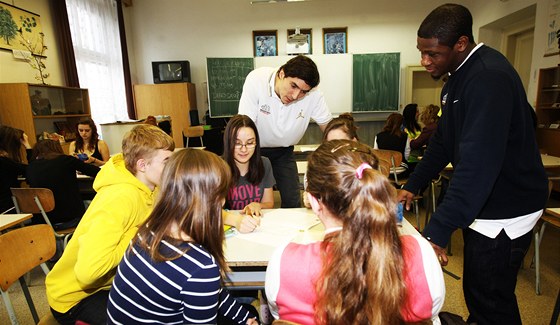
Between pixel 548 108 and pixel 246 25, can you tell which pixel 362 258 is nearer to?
pixel 548 108

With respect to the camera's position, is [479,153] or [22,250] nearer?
[479,153]

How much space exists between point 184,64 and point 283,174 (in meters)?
5.32

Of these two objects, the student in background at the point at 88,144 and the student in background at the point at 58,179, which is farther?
the student in background at the point at 88,144

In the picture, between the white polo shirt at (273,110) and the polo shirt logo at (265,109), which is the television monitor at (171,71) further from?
the polo shirt logo at (265,109)

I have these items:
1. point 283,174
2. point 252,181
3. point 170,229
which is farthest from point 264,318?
point 283,174

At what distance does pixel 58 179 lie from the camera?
2.59m

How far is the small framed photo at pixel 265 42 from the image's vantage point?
7.19 m

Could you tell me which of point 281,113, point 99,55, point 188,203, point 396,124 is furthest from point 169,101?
point 188,203

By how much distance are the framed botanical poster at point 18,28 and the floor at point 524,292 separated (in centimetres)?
329

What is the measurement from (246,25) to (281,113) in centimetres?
573

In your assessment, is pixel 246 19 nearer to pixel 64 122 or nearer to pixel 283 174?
pixel 64 122

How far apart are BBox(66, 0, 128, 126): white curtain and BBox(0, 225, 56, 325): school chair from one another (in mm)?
5075

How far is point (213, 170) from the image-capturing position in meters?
1.00

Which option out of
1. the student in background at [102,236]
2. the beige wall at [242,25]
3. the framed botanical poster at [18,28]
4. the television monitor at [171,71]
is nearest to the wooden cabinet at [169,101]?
the television monitor at [171,71]
